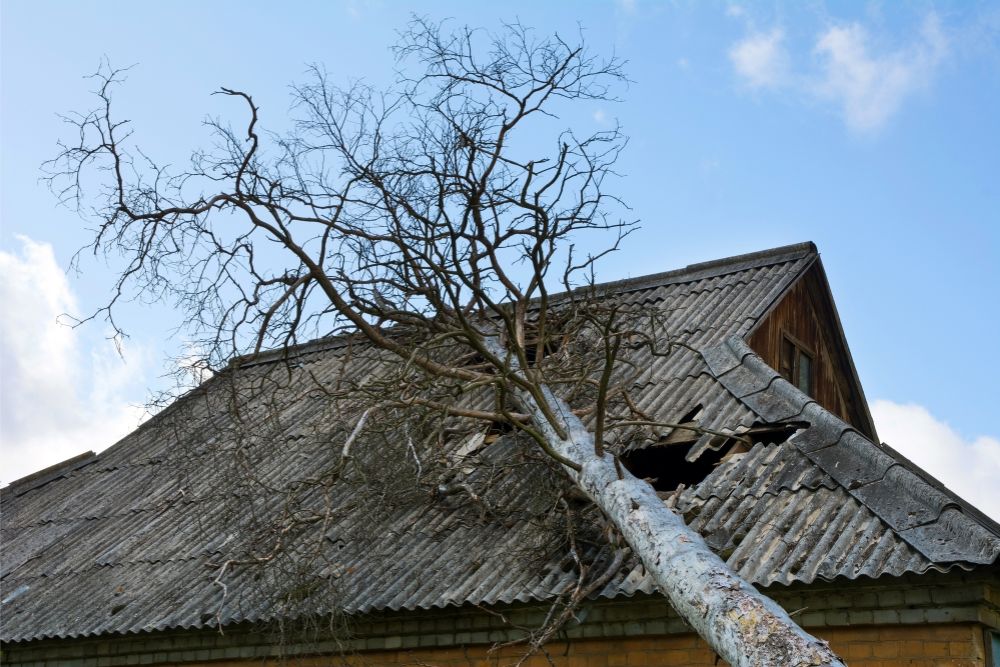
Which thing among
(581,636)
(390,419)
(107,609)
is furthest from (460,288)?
(107,609)

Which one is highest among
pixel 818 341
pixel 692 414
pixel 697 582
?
pixel 818 341

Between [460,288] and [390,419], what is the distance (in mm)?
1146

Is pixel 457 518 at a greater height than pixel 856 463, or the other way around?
pixel 856 463

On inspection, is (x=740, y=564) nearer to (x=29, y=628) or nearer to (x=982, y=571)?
(x=982, y=571)

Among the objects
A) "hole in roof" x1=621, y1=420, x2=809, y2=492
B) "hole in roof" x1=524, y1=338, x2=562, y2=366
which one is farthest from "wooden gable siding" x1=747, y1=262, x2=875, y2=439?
"hole in roof" x1=621, y1=420, x2=809, y2=492

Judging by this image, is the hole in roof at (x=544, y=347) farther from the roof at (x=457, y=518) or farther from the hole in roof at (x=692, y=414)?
the hole in roof at (x=692, y=414)

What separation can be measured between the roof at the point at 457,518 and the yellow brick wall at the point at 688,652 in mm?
426

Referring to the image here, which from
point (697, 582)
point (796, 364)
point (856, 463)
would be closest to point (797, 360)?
point (796, 364)

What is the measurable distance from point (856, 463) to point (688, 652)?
177 cm

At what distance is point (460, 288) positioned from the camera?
332 inches

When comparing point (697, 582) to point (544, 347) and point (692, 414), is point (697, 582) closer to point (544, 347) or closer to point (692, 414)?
point (692, 414)

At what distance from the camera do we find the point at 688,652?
712 cm

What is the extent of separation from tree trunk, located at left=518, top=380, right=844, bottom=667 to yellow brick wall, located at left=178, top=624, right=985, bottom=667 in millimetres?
1223

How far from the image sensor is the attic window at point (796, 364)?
38.1ft
